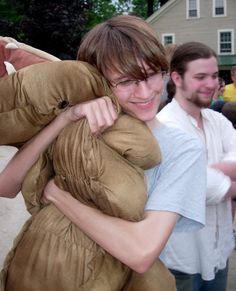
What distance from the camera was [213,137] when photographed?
2512 millimetres

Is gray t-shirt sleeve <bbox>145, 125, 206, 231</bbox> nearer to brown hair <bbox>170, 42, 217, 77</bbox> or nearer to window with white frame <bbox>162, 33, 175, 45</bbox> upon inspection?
brown hair <bbox>170, 42, 217, 77</bbox>

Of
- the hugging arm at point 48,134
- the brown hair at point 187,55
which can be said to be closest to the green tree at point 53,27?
the brown hair at point 187,55

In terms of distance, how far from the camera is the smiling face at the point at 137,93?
1.52m

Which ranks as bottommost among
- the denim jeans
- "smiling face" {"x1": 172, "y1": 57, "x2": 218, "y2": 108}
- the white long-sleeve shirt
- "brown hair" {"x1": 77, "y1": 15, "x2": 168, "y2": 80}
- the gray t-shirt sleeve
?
the denim jeans

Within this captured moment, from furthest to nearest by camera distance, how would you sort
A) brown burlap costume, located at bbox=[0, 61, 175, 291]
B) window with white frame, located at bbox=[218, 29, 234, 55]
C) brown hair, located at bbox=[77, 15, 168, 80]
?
window with white frame, located at bbox=[218, 29, 234, 55], brown hair, located at bbox=[77, 15, 168, 80], brown burlap costume, located at bbox=[0, 61, 175, 291]

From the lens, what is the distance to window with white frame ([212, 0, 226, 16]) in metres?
30.3

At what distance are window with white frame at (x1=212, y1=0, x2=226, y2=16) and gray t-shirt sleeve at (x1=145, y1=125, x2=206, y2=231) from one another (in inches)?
1209

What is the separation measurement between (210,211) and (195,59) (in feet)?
2.77

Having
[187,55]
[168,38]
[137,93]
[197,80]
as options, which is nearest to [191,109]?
[197,80]

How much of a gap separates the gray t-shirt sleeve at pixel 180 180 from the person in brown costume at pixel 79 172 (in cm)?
6

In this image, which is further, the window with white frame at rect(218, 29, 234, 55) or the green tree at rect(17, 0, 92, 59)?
the window with white frame at rect(218, 29, 234, 55)

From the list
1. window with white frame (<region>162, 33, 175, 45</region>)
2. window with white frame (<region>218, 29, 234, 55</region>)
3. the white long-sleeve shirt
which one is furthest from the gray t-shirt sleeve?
window with white frame (<region>218, 29, 234, 55</region>)

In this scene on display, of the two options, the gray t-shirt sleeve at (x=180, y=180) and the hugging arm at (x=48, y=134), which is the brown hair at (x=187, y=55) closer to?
the gray t-shirt sleeve at (x=180, y=180)

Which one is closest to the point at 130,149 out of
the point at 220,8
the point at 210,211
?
the point at 210,211
